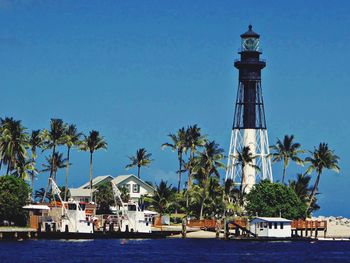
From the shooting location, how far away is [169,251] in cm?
11331

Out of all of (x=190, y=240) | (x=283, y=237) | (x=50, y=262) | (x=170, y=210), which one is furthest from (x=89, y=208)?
(x=50, y=262)

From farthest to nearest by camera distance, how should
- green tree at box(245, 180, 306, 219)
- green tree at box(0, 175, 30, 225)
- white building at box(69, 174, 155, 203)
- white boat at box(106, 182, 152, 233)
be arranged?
white building at box(69, 174, 155, 203) < white boat at box(106, 182, 152, 233) < green tree at box(245, 180, 306, 219) < green tree at box(0, 175, 30, 225)

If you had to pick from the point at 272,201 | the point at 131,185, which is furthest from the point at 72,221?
the point at 131,185

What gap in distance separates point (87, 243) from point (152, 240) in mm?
13360

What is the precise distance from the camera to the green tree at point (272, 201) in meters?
138

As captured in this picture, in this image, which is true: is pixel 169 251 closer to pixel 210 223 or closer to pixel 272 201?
pixel 210 223

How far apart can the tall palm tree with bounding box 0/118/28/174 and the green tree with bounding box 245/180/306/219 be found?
35739mm

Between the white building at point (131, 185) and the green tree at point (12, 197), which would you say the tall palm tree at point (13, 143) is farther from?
the white building at point (131, 185)

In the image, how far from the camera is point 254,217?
13638cm

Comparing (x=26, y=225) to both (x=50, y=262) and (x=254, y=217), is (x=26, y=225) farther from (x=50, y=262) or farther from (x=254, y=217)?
(x=50, y=262)

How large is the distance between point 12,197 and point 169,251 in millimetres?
28952

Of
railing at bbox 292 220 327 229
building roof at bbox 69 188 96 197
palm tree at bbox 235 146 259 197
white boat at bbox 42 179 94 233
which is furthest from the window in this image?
railing at bbox 292 220 327 229

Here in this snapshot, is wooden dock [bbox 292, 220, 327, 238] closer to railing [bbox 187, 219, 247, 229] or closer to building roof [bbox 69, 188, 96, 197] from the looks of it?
railing [bbox 187, 219, 247, 229]

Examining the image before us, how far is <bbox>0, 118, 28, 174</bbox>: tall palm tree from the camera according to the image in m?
145
